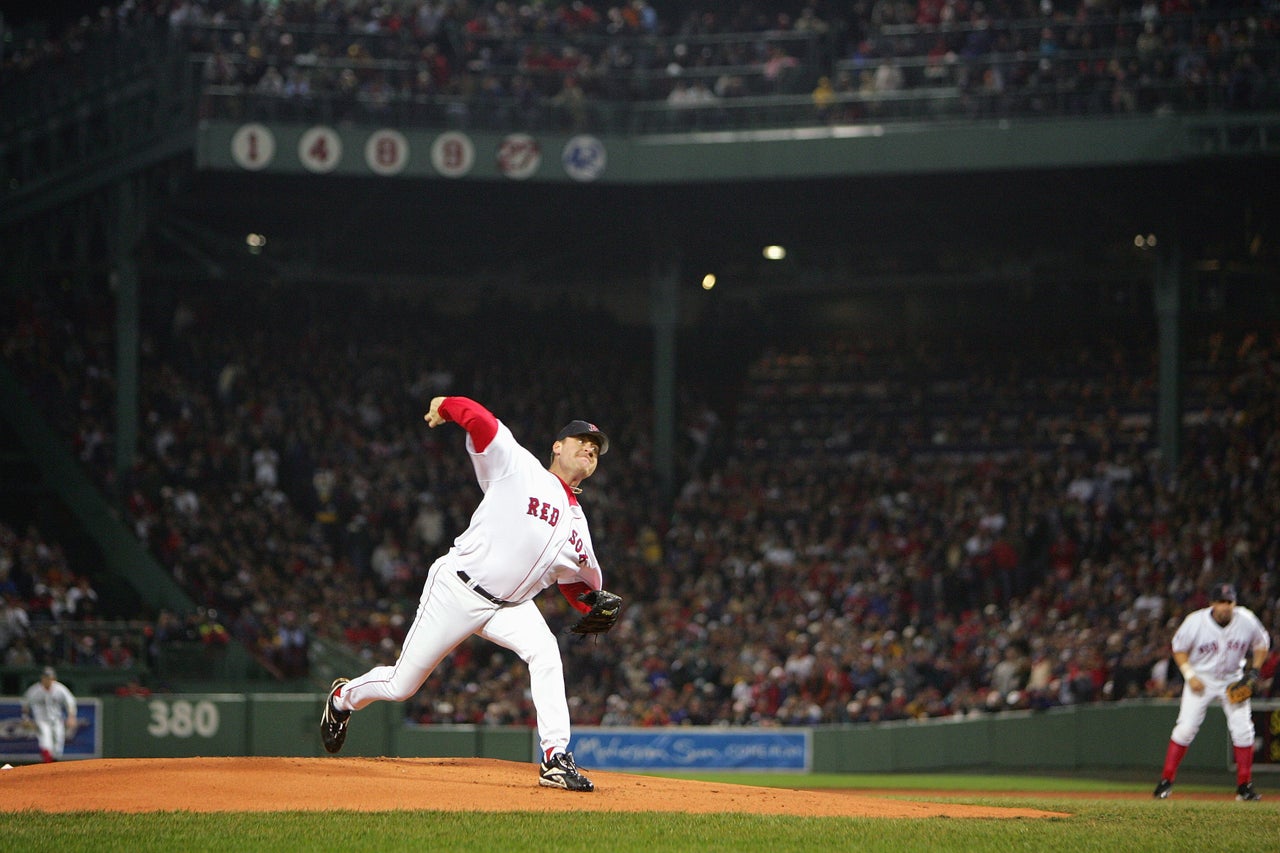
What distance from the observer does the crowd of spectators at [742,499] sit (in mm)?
23000

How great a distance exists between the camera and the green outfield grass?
315 inches

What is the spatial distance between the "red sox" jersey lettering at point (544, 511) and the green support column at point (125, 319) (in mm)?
19499

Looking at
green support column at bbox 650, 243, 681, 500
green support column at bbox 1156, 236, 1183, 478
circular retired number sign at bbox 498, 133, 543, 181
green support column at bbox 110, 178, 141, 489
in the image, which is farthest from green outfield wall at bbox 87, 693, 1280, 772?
circular retired number sign at bbox 498, 133, 543, 181

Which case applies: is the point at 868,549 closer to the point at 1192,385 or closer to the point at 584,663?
the point at 584,663

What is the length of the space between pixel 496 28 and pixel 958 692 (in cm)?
1372

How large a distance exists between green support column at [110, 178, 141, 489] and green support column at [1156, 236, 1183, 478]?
16087 mm

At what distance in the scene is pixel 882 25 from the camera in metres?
28.2

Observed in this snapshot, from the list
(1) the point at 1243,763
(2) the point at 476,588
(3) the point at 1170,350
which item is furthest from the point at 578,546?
(3) the point at 1170,350

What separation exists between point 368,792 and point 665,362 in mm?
20627

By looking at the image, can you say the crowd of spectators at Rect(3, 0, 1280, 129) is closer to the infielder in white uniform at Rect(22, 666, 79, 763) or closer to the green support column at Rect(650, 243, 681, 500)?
the green support column at Rect(650, 243, 681, 500)

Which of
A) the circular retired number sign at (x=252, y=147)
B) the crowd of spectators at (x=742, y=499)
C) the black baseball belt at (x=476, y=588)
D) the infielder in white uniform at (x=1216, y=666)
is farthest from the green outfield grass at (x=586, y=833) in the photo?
the circular retired number sign at (x=252, y=147)

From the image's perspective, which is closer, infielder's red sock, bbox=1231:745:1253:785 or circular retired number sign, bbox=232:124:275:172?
infielder's red sock, bbox=1231:745:1253:785

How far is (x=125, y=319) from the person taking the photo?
2759 centimetres

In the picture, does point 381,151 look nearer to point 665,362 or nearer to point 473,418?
point 665,362
